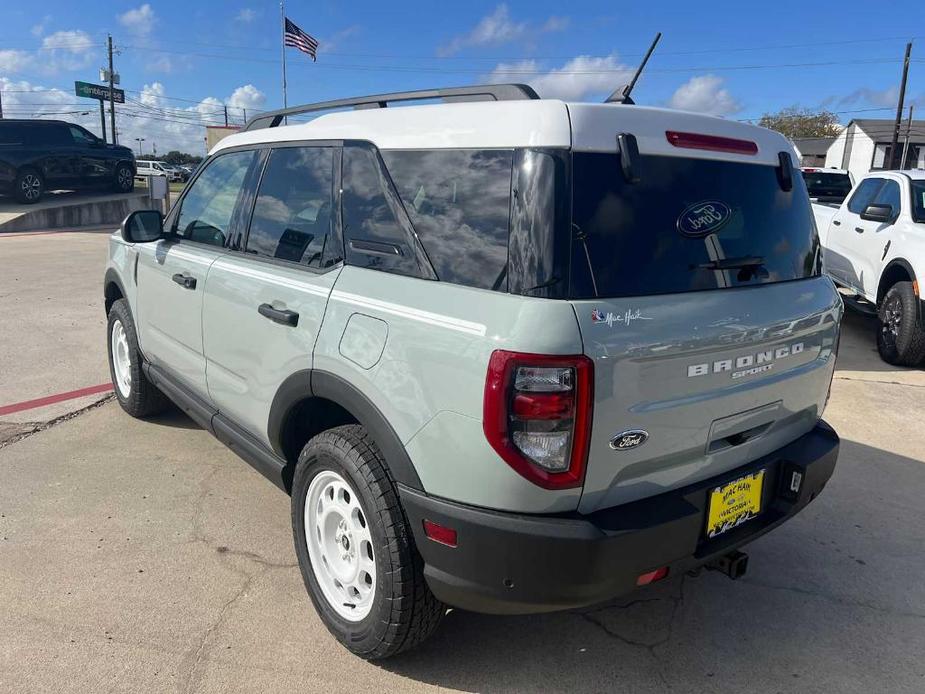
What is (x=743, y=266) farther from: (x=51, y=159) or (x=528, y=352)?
(x=51, y=159)

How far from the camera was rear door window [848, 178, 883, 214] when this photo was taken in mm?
7839

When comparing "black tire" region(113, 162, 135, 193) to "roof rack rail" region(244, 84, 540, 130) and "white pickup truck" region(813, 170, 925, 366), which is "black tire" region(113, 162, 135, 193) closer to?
"white pickup truck" region(813, 170, 925, 366)

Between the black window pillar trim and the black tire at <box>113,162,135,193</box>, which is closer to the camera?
the black window pillar trim

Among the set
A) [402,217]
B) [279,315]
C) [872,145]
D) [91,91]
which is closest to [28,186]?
[279,315]

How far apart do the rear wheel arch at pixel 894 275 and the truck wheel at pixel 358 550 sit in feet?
Answer: 19.7

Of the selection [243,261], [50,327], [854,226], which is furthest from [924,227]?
[50,327]

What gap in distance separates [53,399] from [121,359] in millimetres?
718

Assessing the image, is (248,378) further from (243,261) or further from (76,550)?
(76,550)

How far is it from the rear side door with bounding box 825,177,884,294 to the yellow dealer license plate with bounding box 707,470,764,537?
607cm

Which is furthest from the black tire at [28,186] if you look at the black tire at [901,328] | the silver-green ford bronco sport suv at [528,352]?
the black tire at [901,328]

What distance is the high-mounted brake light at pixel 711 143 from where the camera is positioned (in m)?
2.19

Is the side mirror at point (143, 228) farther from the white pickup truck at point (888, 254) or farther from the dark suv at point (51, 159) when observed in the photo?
the dark suv at point (51, 159)

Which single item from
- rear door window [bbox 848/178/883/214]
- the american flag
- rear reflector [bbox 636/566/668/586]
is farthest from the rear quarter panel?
the american flag

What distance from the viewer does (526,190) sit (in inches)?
77.2
